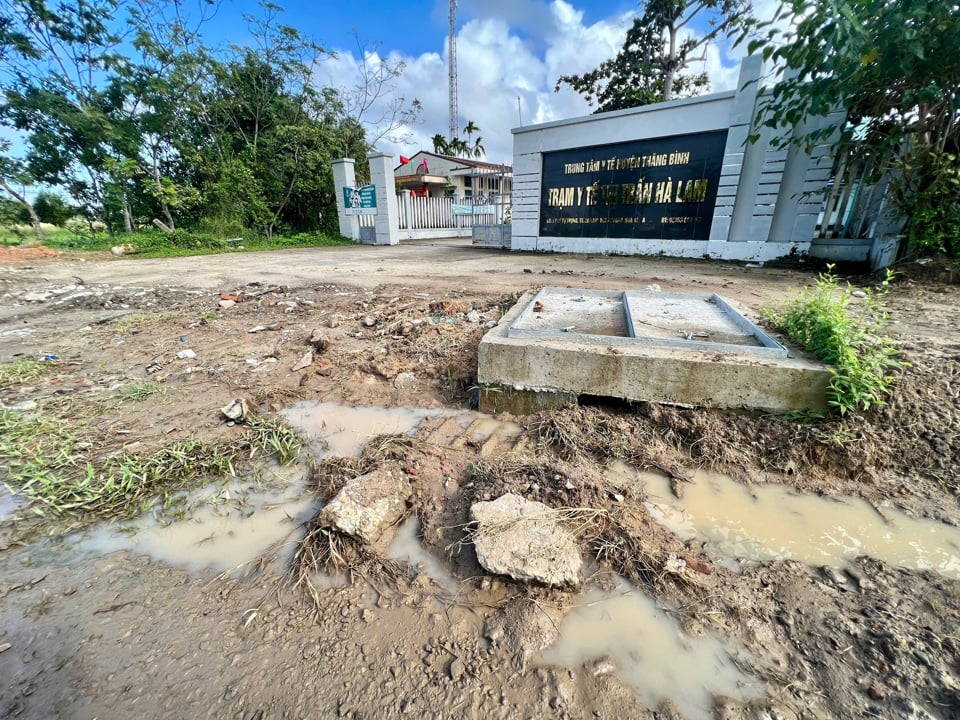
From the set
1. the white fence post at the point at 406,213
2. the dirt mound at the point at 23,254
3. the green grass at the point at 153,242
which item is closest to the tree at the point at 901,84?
the white fence post at the point at 406,213

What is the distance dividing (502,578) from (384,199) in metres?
14.0

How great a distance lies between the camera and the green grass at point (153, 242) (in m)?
11.0

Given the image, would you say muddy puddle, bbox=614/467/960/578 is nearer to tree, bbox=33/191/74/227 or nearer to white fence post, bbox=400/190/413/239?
white fence post, bbox=400/190/413/239

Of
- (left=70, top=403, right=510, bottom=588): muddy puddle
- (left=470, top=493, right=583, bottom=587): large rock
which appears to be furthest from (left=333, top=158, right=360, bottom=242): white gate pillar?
(left=470, top=493, right=583, bottom=587): large rock

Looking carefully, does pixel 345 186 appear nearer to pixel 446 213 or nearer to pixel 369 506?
pixel 446 213

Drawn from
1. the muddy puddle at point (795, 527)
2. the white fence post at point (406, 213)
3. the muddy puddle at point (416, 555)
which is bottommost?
the muddy puddle at point (416, 555)

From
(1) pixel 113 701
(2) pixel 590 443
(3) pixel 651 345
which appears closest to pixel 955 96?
(3) pixel 651 345

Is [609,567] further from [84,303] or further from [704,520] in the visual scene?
[84,303]

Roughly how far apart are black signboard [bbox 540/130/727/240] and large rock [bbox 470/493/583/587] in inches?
372

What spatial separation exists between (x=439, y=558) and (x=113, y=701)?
1.03 m

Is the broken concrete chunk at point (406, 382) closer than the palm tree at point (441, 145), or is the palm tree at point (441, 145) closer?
the broken concrete chunk at point (406, 382)

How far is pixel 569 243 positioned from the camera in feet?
36.2

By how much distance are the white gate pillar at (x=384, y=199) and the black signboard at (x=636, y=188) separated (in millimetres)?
5385

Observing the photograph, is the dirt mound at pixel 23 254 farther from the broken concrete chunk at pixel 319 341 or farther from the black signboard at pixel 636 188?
the black signboard at pixel 636 188
